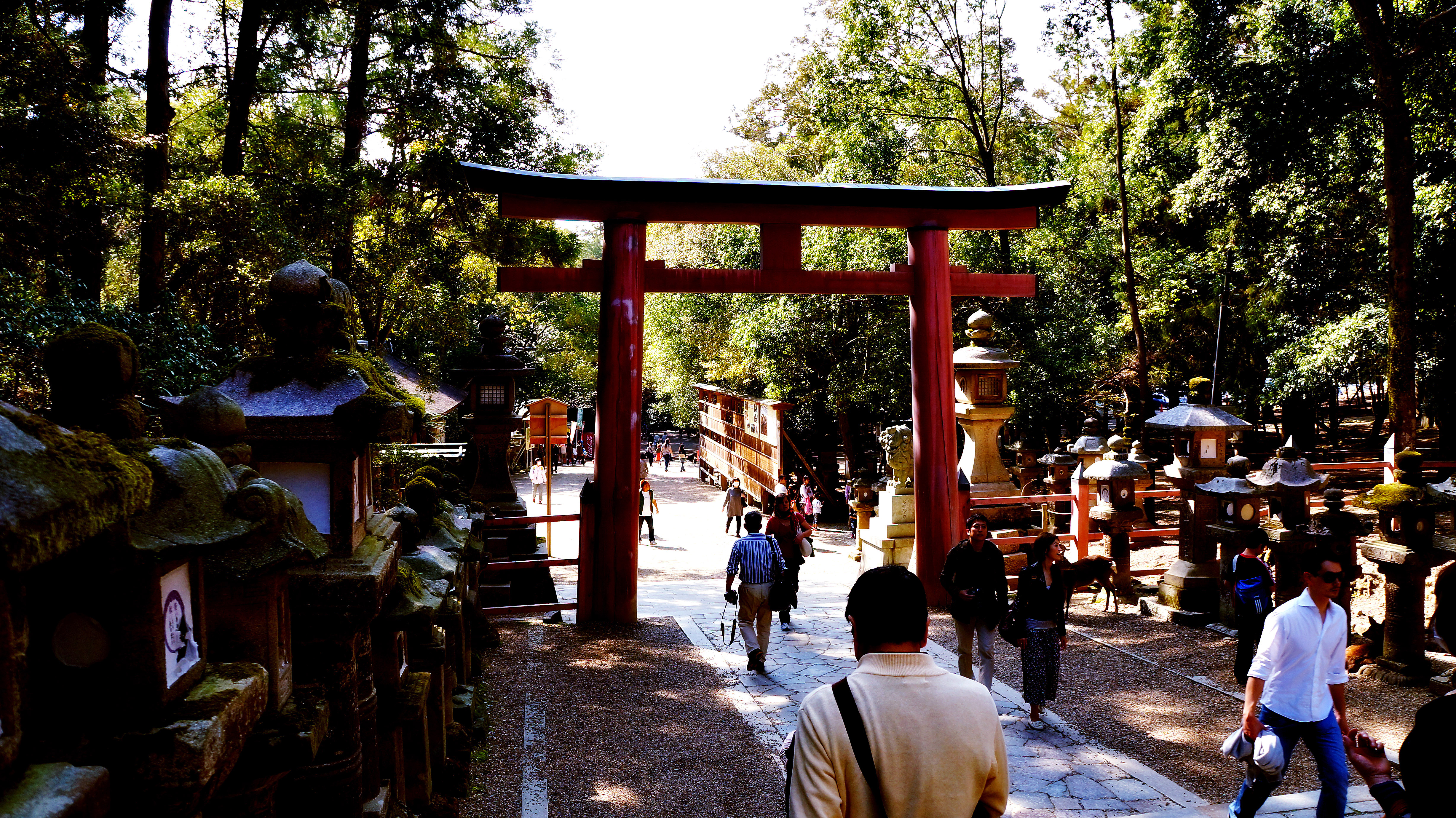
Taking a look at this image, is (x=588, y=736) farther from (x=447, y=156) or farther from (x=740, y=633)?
(x=447, y=156)

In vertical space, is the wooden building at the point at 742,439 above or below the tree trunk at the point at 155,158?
below

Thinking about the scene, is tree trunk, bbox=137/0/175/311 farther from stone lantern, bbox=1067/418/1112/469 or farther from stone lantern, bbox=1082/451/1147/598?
stone lantern, bbox=1067/418/1112/469

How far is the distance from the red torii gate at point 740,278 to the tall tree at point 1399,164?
420 cm

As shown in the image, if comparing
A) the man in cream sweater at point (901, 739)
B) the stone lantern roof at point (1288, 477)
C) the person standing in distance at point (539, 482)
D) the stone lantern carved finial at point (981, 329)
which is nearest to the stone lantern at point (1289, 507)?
the stone lantern roof at point (1288, 477)

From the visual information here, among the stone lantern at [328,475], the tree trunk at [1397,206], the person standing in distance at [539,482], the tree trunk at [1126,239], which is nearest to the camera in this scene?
the stone lantern at [328,475]

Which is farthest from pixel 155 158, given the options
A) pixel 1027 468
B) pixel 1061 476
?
pixel 1027 468

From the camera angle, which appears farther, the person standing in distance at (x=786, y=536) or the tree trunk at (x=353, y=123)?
the tree trunk at (x=353, y=123)

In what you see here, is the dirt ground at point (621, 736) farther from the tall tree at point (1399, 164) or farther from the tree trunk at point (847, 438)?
the tree trunk at point (847, 438)

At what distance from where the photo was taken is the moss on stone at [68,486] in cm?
127

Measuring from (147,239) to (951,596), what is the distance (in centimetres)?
920

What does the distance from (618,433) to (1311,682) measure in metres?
6.62

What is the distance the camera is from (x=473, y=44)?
51.8 feet

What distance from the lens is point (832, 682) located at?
17.0 feet

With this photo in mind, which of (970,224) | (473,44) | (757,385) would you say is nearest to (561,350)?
(757,385)
